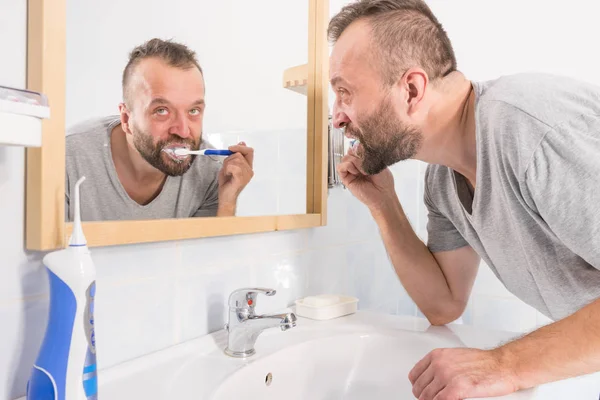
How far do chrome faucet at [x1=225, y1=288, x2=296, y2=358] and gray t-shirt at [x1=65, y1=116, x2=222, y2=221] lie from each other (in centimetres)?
17

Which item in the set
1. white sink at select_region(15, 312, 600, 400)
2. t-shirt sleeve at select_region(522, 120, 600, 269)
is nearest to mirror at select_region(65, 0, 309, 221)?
white sink at select_region(15, 312, 600, 400)

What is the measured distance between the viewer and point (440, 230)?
1175mm

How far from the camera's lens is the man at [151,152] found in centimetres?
65

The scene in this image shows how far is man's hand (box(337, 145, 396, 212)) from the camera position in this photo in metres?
1.10

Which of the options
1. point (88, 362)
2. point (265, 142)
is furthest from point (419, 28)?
point (88, 362)

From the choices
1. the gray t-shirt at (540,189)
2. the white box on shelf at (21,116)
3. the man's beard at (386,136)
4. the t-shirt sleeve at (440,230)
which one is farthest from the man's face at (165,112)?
the t-shirt sleeve at (440,230)

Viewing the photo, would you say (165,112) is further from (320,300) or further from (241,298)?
(320,300)

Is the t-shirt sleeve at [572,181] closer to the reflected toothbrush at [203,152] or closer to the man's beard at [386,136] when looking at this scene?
the man's beard at [386,136]

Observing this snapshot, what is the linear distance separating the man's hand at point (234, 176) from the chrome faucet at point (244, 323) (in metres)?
0.16

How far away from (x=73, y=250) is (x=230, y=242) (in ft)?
1.25

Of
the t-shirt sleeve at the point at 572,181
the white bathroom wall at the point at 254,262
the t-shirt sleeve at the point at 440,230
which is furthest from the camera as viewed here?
the t-shirt sleeve at the point at 440,230

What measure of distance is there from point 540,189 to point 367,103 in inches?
13.9

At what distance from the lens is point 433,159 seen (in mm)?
1001

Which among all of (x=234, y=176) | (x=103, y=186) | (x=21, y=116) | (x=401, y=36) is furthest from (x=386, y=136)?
(x=21, y=116)
